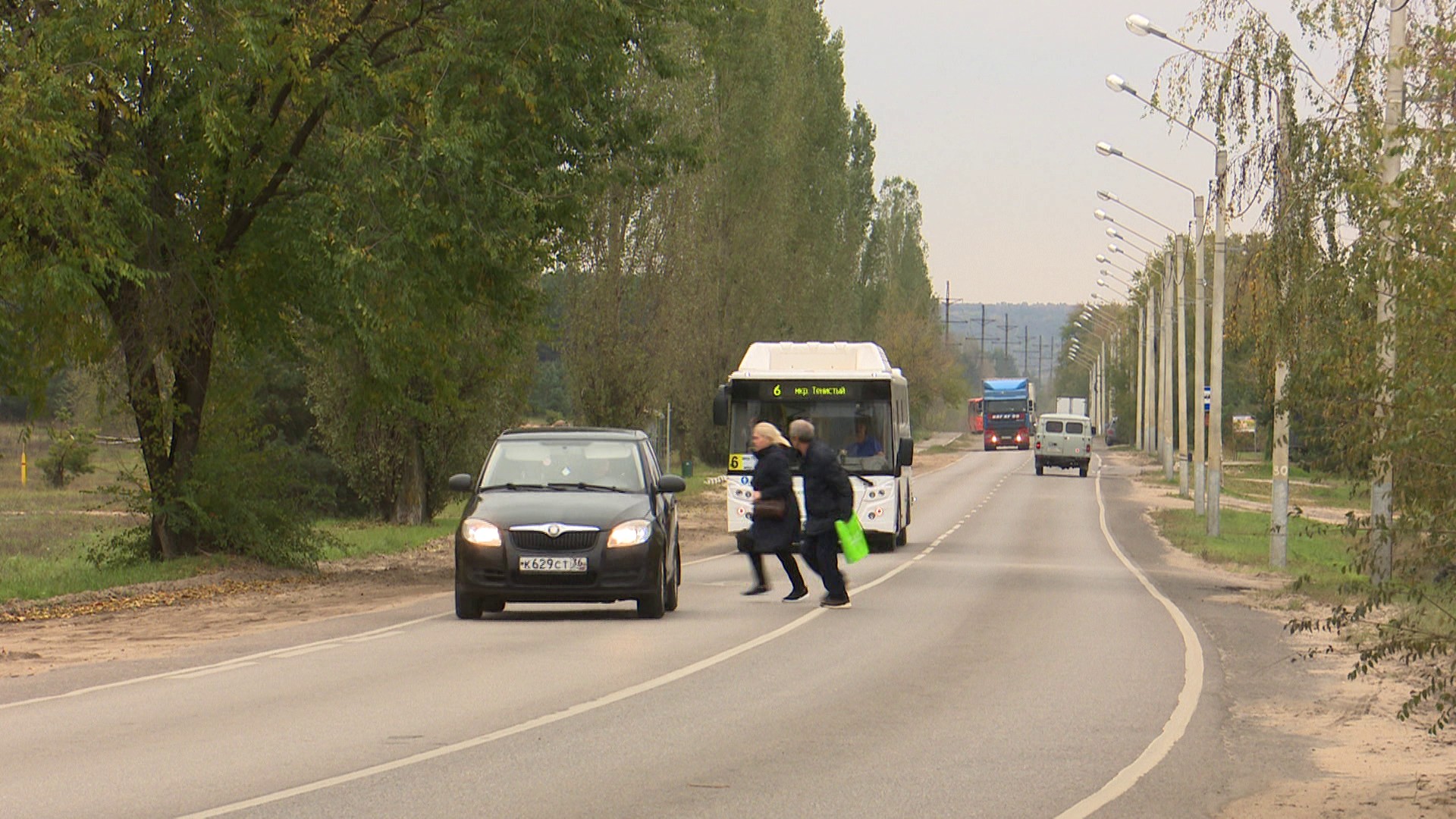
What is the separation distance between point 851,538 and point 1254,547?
21623mm

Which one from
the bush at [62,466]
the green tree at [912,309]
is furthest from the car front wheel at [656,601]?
the green tree at [912,309]

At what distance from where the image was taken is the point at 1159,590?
989 inches

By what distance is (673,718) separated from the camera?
1168cm

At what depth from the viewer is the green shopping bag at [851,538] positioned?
19.2 meters

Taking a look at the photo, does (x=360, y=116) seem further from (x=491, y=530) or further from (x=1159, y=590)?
(x=1159, y=590)

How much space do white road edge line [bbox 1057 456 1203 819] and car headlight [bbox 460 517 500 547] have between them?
6179 mm

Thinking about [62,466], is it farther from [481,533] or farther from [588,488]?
[481,533]

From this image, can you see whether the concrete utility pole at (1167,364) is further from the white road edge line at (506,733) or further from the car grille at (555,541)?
the white road edge line at (506,733)

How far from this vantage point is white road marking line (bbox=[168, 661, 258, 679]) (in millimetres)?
14016

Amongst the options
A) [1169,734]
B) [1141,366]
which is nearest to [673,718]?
[1169,734]

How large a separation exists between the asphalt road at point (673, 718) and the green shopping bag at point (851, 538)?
25.5 inches

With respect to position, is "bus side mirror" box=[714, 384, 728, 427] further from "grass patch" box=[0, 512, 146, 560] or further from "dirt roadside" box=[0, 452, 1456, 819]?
"grass patch" box=[0, 512, 146, 560]

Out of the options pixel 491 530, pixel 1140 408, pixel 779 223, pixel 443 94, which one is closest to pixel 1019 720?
pixel 491 530

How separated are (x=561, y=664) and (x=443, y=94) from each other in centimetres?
1046
